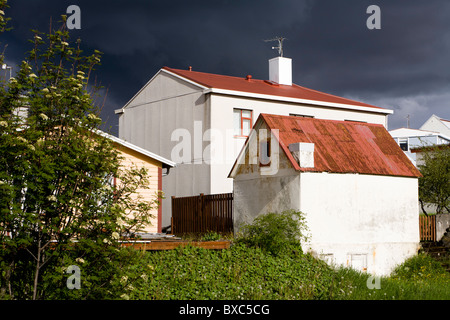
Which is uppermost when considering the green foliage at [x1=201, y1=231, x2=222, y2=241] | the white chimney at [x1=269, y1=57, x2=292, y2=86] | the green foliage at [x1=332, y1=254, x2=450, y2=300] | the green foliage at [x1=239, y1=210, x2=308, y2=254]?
the white chimney at [x1=269, y1=57, x2=292, y2=86]

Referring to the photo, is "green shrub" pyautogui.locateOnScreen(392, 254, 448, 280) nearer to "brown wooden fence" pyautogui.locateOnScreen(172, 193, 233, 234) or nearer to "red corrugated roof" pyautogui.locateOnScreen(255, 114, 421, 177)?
"red corrugated roof" pyautogui.locateOnScreen(255, 114, 421, 177)

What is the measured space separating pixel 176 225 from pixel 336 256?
906 centimetres

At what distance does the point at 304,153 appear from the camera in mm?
16500

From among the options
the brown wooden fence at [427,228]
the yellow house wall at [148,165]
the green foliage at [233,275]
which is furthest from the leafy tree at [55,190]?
the brown wooden fence at [427,228]

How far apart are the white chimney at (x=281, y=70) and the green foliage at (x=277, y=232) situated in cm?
1683

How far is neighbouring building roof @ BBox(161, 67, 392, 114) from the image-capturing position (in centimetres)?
2611

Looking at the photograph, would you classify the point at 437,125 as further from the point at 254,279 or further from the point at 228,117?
the point at 254,279

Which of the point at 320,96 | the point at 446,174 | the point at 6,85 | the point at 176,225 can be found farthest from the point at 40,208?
the point at 320,96

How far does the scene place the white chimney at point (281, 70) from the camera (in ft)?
105

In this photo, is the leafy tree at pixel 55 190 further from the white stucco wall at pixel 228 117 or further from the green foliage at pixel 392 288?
the white stucco wall at pixel 228 117

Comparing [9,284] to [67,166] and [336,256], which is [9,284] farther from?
[336,256]

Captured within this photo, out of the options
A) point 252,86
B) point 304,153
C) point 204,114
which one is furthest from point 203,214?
point 252,86

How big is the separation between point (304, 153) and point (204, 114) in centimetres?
984

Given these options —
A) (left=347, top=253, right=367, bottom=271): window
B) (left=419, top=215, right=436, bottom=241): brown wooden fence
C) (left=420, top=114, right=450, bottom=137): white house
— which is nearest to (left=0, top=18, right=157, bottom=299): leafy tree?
(left=347, top=253, right=367, bottom=271): window
